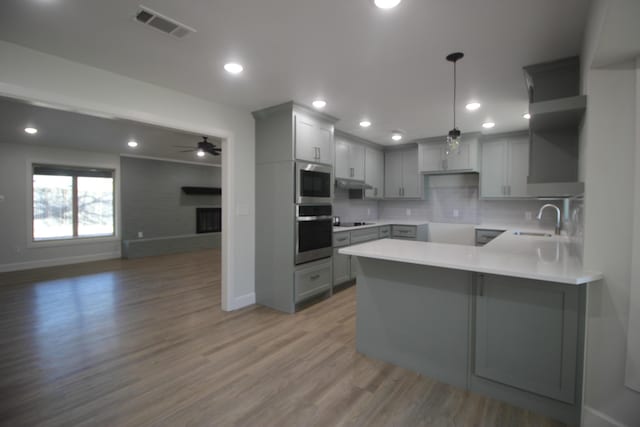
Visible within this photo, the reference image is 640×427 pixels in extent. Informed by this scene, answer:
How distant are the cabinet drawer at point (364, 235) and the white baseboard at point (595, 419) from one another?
125 inches

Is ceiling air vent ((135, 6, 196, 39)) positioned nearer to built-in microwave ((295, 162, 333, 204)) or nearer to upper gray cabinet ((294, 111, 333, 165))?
upper gray cabinet ((294, 111, 333, 165))

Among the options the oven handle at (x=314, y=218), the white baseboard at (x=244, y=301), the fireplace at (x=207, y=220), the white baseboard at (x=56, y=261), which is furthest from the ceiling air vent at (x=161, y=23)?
the fireplace at (x=207, y=220)

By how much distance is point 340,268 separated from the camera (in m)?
4.36

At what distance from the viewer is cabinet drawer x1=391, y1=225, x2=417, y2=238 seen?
17.4 feet

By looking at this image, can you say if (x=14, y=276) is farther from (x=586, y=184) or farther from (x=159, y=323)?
(x=586, y=184)

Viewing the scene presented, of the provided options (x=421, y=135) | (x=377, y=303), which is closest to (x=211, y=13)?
(x=377, y=303)

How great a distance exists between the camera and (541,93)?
2.49 m

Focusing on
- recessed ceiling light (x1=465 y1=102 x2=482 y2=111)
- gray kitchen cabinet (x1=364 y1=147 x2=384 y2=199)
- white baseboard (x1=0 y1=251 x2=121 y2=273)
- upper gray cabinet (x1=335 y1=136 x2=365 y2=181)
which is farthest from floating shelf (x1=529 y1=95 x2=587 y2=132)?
white baseboard (x1=0 y1=251 x2=121 y2=273)

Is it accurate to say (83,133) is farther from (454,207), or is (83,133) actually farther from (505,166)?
(505,166)

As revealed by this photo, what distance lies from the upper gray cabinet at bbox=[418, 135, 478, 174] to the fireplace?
20.2 ft

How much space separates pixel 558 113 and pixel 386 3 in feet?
4.20

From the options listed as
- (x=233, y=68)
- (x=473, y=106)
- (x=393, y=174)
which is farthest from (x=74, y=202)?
(x=473, y=106)

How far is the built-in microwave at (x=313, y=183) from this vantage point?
354cm

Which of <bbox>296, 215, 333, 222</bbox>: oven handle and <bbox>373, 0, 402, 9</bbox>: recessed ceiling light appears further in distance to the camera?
<bbox>296, 215, 333, 222</bbox>: oven handle
